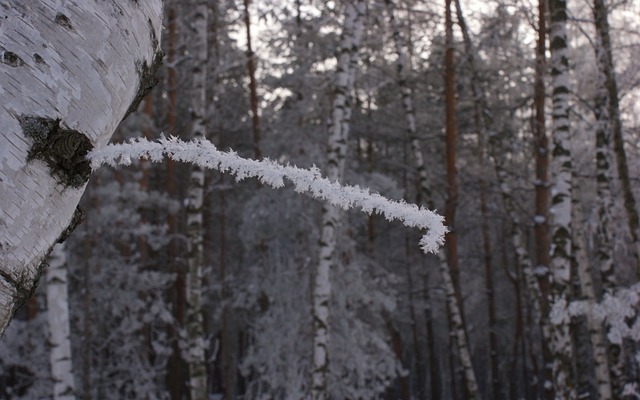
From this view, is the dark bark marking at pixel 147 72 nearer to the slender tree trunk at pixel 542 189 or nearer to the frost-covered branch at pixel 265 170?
the frost-covered branch at pixel 265 170

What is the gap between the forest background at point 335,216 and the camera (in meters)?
7.67

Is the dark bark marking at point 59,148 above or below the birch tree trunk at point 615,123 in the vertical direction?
below

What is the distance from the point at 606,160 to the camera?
896cm

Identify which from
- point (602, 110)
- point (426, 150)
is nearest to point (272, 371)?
point (602, 110)

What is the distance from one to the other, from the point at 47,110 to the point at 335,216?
24.0 ft

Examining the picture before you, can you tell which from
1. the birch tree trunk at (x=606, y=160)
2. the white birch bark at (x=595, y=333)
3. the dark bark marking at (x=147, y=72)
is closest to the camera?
the dark bark marking at (x=147, y=72)

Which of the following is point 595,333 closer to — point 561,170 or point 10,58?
point 561,170

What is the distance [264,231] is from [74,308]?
4177 mm

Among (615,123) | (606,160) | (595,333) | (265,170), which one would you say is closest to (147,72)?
(265,170)

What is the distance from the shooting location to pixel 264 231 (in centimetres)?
1282

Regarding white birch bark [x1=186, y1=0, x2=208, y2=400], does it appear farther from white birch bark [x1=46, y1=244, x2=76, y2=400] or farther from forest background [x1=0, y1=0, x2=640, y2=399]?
white birch bark [x1=46, y1=244, x2=76, y2=400]

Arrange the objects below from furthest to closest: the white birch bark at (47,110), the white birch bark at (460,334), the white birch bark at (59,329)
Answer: the white birch bark at (460,334) → the white birch bark at (59,329) → the white birch bark at (47,110)

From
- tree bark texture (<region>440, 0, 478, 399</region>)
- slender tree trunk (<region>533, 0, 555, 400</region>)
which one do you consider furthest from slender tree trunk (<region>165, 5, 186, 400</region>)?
→ slender tree trunk (<region>533, 0, 555, 400</region>)

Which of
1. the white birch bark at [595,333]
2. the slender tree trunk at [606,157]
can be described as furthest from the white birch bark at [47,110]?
the white birch bark at [595,333]
